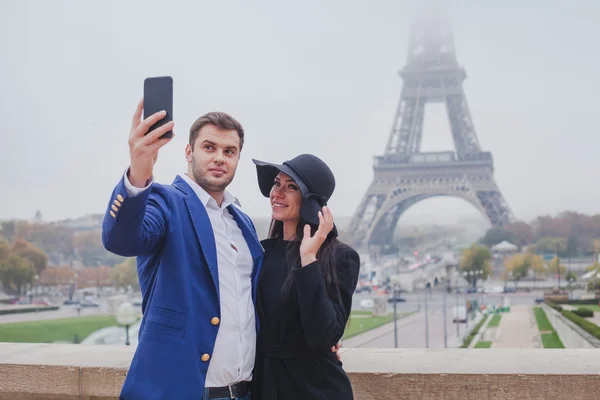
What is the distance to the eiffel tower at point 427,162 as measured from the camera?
5984 cm

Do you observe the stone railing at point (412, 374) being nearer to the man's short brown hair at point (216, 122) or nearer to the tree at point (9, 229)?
the man's short brown hair at point (216, 122)

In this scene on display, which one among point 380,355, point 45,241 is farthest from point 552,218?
point 380,355

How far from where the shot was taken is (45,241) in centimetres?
5816

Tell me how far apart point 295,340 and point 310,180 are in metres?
0.56

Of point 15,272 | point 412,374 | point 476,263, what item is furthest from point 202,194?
point 476,263

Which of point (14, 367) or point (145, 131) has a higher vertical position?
point (145, 131)

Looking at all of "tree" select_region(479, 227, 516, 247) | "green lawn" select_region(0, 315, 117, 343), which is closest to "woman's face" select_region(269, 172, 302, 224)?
"green lawn" select_region(0, 315, 117, 343)

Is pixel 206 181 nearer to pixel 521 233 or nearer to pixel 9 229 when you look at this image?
A: pixel 9 229

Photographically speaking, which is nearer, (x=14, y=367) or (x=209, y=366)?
(x=209, y=366)

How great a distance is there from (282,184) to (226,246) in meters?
0.33

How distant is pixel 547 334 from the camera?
22.0m

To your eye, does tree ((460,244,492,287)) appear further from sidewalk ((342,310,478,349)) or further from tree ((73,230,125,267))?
tree ((73,230,125,267))

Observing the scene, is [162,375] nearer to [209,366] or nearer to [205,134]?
[209,366]

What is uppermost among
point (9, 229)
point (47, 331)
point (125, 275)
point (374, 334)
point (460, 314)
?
point (9, 229)
